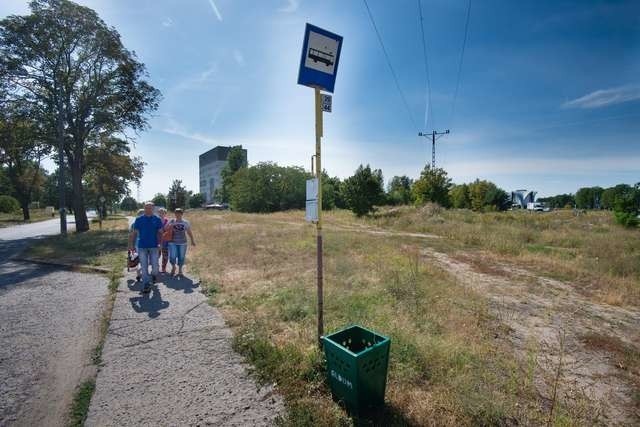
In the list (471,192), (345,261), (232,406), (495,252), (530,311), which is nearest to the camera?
(232,406)

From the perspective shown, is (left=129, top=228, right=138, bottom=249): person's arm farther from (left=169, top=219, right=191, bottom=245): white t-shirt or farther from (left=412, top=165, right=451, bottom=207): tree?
(left=412, top=165, right=451, bottom=207): tree

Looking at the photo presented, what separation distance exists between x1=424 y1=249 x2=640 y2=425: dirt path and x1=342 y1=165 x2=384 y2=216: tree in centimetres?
2246

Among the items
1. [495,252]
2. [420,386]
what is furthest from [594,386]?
[495,252]

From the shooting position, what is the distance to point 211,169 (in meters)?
105

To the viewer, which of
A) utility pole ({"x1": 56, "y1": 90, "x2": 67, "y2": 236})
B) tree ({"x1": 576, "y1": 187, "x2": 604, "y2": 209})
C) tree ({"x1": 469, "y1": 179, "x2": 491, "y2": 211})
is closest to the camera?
utility pole ({"x1": 56, "y1": 90, "x2": 67, "y2": 236})

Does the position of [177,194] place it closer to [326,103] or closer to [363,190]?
[363,190]

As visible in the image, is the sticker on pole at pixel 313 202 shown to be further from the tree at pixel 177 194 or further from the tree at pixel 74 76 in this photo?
the tree at pixel 177 194

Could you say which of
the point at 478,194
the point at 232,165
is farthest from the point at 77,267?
the point at 232,165

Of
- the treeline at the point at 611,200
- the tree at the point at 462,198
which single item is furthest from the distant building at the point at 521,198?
the tree at the point at 462,198

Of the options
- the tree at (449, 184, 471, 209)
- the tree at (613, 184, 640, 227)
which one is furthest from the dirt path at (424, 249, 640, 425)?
the tree at (449, 184, 471, 209)

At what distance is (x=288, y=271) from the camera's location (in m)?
7.73

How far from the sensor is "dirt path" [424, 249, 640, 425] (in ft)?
9.93

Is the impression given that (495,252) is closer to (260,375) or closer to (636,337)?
(636,337)

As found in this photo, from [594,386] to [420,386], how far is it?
209 centimetres
